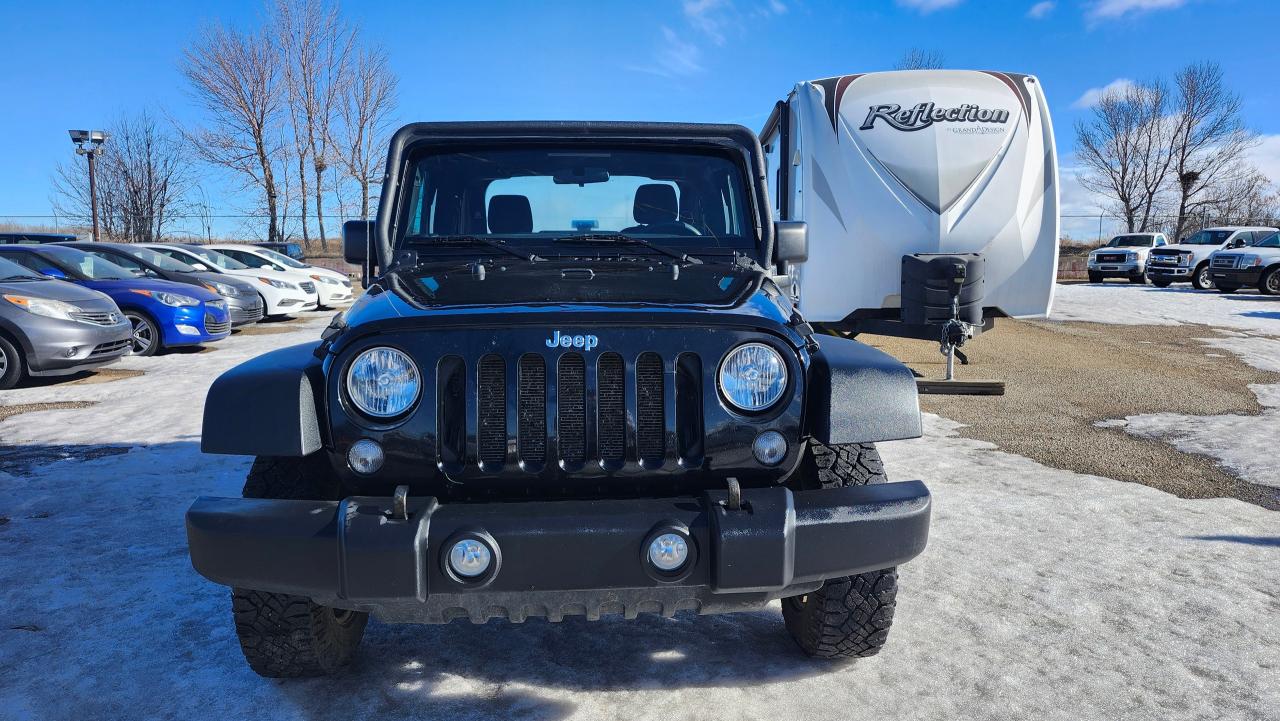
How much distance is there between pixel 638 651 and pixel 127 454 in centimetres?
457

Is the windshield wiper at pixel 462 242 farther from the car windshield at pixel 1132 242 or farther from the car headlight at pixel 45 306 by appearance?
the car windshield at pixel 1132 242

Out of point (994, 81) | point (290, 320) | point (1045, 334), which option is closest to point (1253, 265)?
point (1045, 334)

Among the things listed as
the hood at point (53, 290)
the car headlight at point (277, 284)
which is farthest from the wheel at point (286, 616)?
the car headlight at point (277, 284)

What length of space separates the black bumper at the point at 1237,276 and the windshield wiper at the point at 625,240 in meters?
23.5

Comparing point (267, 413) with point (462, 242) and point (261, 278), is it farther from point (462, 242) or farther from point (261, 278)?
point (261, 278)

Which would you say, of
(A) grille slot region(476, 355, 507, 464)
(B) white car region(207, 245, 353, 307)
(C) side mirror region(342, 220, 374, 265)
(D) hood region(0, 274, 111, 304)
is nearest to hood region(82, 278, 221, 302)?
(D) hood region(0, 274, 111, 304)

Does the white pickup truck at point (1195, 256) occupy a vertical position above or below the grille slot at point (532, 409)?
above

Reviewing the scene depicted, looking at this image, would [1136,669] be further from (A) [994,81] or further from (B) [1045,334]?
(B) [1045,334]

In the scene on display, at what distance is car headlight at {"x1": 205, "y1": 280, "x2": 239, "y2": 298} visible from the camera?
1338 centimetres

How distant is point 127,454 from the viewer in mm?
6020

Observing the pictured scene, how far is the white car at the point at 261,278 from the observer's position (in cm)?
1565

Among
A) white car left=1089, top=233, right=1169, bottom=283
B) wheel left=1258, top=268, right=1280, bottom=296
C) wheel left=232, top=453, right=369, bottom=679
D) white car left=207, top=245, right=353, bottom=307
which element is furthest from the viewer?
white car left=1089, top=233, right=1169, bottom=283

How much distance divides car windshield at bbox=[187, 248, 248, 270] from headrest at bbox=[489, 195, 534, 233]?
14.2 meters

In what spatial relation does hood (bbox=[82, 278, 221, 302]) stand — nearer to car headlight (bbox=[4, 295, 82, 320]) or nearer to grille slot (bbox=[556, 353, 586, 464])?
car headlight (bbox=[4, 295, 82, 320])
